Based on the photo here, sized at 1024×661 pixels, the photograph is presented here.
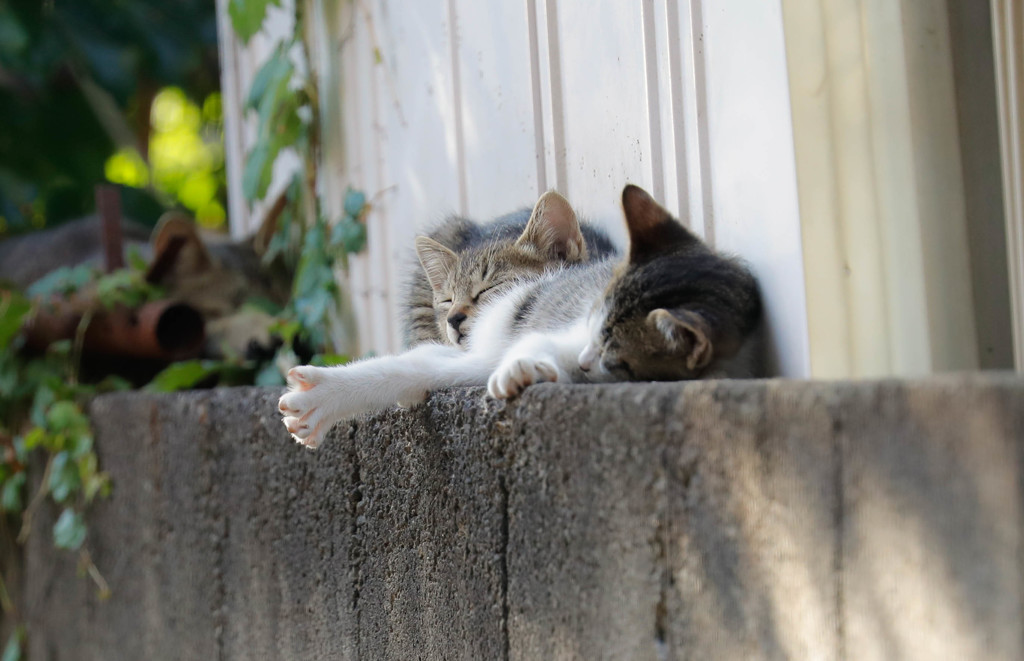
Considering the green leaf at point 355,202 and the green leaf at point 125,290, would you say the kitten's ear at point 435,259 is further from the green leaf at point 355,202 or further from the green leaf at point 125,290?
the green leaf at point 125,290

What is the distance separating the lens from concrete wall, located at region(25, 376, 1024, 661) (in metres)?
0.80

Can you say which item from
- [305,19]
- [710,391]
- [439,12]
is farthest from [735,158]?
[305,19]

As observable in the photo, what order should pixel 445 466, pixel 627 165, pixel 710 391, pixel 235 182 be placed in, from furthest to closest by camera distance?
pixel 235 182, pixel 627 165, pixel 445 466, pixel 710 391

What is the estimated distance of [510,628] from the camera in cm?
142

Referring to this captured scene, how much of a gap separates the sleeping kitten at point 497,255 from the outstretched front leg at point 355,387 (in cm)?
31

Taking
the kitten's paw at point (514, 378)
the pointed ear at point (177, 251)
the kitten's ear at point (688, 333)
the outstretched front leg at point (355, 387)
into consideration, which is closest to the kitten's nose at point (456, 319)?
the outstretched front leg at point (355, 387)

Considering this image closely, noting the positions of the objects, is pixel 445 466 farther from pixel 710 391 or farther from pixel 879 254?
pixel 879 254

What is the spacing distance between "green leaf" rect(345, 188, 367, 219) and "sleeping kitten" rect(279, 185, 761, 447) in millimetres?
1250

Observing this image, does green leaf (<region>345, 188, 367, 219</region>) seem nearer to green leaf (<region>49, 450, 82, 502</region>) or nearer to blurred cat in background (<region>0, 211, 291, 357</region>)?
blurred cat in background (<region>0, 211, 291, 357</region>)

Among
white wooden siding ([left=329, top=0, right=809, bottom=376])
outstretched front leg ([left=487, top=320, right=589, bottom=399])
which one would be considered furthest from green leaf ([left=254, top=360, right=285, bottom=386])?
outstretched front leg ([left=487, top=320, right=589, bottom=399])

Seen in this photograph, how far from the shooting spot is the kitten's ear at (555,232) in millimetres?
1986

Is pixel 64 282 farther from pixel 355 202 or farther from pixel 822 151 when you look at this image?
pixel 822 151

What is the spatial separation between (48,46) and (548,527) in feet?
15.1

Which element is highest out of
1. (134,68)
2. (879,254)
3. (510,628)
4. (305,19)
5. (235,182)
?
(134,68)
